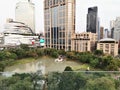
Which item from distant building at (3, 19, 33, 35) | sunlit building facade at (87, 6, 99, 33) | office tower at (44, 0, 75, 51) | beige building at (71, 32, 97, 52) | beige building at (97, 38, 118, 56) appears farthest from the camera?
distant building at (3, 19, 33, 35)

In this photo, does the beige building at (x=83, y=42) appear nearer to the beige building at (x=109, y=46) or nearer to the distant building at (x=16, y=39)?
the beige building at (x=109, y=46)

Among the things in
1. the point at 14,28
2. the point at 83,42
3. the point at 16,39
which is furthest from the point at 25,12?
the point at 83,42

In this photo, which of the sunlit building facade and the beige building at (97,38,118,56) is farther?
the sunlit building facade

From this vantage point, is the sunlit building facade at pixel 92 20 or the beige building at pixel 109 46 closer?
the beige building at pixel 109 46

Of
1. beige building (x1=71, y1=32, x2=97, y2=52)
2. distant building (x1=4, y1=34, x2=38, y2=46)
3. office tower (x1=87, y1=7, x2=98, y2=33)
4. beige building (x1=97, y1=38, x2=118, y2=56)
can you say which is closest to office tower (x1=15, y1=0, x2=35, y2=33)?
distant building (x1=4, y1=34, x2=38, y2=46)

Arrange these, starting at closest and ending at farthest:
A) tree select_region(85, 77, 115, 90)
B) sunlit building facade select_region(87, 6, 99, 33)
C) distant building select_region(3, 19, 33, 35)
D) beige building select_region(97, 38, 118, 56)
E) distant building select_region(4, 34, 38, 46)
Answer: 1. tree select_region(85, 77, 115, 90)
2. beige building select_region(97, 38, 118, 56)
3. distant building select_region(4, 34, 38, 46)
4. sunlit building facade select_region(87, 6, 99, 33)
5. distant building select_region(3, 19, 33, 35)

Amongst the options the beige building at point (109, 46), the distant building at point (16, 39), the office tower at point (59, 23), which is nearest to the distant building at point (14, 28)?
the distant building at point (16, 39)

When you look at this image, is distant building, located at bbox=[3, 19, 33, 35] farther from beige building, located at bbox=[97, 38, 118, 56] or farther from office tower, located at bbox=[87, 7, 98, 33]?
beige building, located at bbox=[97, 38, 118, 56]

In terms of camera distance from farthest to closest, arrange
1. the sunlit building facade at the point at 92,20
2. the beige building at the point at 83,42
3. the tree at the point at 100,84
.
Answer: the sunlit building facade at the point at 92,20
the beige building at the point at 83,42
the tree at the point at 100,84
